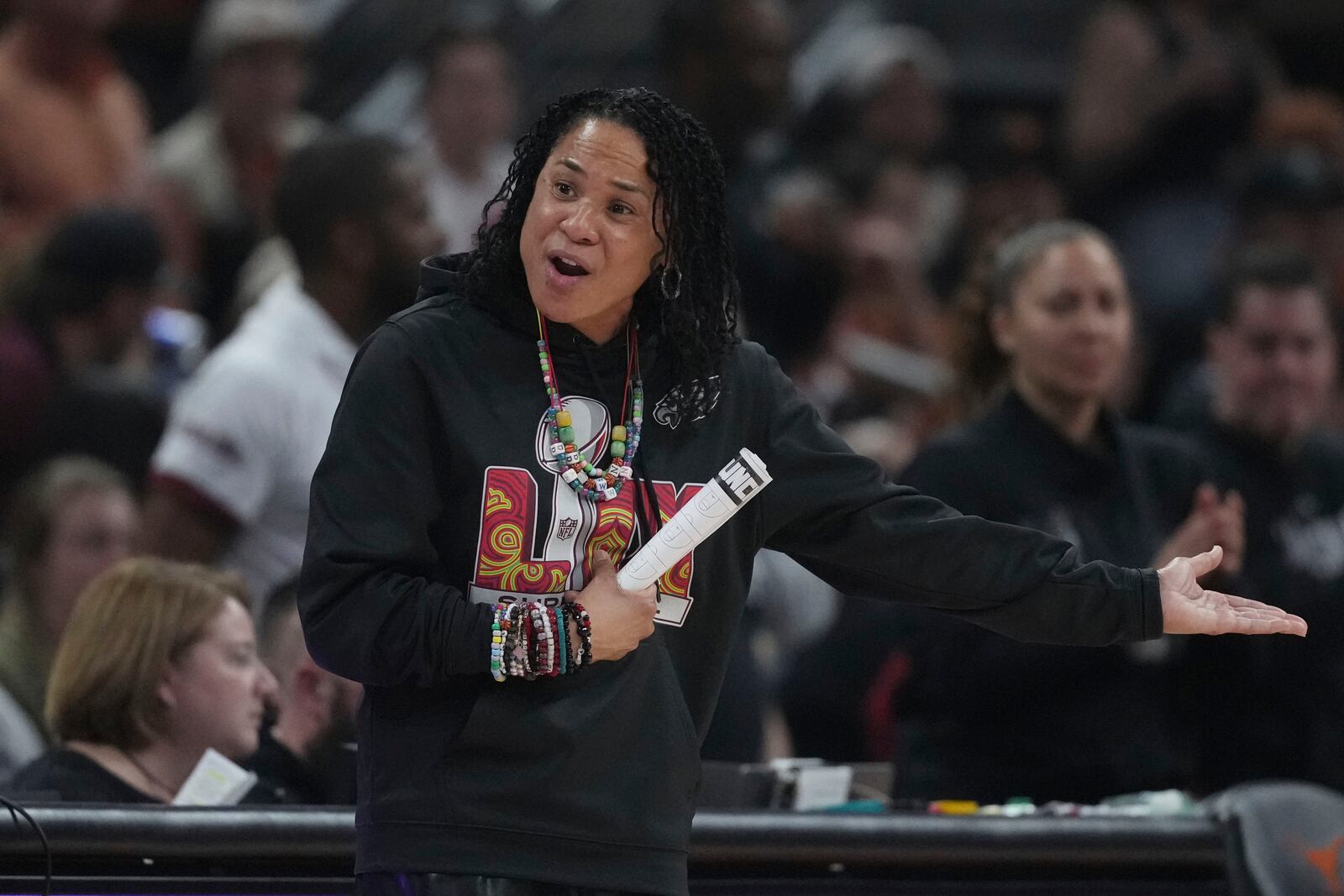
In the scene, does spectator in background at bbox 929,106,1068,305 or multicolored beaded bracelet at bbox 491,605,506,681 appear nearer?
multicolored beaded bracelet at bbox 491,605,506,681

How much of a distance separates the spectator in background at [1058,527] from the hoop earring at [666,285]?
160cm

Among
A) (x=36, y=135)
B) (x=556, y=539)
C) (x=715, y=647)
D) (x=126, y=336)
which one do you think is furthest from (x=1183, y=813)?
(x=36, y=135)

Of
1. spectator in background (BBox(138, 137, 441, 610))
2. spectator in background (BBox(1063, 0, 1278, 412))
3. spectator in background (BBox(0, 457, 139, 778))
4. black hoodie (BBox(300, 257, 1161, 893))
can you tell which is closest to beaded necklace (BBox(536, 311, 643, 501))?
black hoodie (BBox(300, 257, 1161, 893))

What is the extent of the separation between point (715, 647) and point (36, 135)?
4499mm

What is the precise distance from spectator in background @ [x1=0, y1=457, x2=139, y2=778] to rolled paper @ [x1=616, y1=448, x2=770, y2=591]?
2.50 m

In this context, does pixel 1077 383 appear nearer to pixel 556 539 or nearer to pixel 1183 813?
pixel 1183 813

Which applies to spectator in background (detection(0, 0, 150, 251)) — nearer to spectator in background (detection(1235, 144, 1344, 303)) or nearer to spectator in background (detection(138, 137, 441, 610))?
spectator in background (detection(138, 137, 441, 610))

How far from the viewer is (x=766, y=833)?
11.3ft

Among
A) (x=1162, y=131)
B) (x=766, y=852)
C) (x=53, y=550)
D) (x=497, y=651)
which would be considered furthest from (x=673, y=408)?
(x=1162, y=131)

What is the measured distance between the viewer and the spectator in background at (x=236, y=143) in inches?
268

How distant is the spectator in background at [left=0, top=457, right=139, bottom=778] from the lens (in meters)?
4.72

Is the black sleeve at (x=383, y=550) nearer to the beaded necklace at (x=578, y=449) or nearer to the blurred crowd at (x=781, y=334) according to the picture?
the beaded necklace at (x=578, y=449)

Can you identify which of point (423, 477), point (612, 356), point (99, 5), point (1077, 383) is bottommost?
point (423, 477)

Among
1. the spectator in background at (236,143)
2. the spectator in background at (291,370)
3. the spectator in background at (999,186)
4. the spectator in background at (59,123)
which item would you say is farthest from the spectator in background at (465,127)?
the spectator in background at (999,186)
